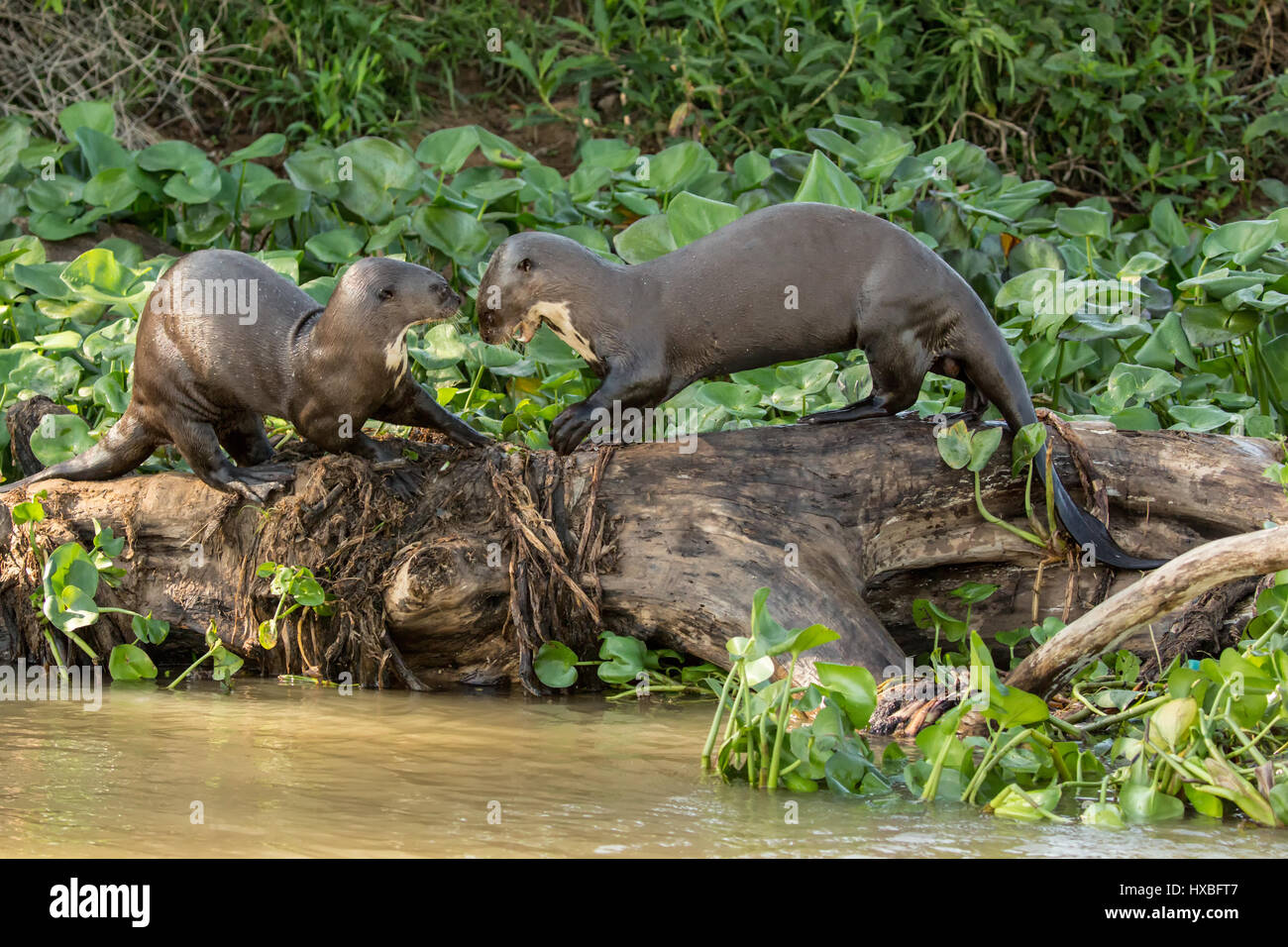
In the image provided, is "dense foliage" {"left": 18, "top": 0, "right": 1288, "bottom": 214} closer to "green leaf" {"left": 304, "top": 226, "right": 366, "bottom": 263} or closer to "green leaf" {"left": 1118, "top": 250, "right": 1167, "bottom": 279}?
"green leaf" {"left": 304, "top": 226, "right": 366, "bottom": 263}

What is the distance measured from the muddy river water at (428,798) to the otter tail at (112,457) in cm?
68

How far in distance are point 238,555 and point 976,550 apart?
5.59 feet

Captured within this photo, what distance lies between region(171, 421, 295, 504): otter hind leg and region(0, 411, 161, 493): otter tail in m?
0.18

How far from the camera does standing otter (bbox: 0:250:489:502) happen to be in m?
3.03

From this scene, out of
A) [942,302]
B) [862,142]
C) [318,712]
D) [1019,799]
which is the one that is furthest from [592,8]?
[1019,799]

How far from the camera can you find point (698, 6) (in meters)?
6.62

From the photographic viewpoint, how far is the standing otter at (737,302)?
304cm

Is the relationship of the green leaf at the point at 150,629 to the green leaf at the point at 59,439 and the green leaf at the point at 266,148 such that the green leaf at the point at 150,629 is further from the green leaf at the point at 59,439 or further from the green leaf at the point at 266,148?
the green leaf at the point at 266,148

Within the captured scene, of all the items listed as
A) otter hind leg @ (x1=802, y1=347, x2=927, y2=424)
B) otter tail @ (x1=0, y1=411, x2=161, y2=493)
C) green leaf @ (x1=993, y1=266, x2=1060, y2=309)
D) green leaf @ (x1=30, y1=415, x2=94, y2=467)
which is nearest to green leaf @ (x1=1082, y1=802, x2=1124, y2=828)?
otter hind leg @ (x1=802, y1=347, x2=927, y2=424)

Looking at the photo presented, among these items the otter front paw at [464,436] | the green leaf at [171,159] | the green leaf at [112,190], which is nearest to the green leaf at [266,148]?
the green leaf at [171,159]

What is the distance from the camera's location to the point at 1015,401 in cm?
322

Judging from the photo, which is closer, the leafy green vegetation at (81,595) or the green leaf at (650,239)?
the leafy green vegetation at (81,595)
